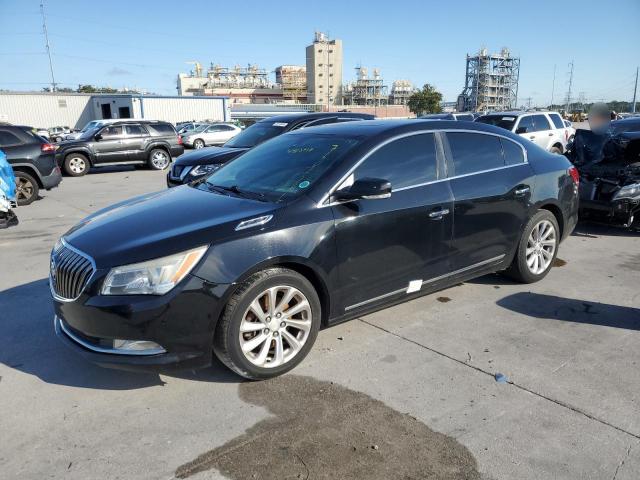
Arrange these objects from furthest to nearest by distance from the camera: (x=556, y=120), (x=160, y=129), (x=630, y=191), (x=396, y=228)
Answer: (x=160, y=129) → (x=556, y=120) → (x=630, y=191) → (x=396, y=228)

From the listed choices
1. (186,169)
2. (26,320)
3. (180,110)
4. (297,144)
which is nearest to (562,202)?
(297,144)

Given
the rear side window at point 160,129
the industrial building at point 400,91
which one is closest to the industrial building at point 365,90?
the industrial building at point 400,91

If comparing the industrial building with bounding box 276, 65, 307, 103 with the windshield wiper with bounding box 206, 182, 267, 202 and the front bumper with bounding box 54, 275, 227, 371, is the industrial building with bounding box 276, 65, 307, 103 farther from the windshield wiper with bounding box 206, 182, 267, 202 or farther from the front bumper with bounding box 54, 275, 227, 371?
the front bumper with bounding box 54, 275, 227, 371

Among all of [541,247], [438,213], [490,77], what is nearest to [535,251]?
[541,247]

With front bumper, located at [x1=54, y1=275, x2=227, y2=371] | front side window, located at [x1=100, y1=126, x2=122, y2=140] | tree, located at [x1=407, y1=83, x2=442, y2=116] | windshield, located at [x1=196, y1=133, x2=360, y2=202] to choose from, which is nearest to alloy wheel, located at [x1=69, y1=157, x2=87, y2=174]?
Result: front side window, located at [x1=100, y1=126, x2=122, y2=140]

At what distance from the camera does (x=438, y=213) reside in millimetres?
4023

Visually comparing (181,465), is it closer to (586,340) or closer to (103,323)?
(103,323)

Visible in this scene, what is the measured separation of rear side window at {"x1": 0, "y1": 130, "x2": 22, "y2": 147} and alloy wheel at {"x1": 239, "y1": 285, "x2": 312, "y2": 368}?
31.9ft

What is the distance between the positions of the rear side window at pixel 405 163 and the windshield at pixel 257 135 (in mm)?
5272

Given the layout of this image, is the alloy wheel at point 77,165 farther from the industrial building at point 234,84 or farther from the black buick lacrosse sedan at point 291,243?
the industrial building at point 234,84

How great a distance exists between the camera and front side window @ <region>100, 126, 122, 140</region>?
16.4 meters

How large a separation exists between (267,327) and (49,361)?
1741 millimetres

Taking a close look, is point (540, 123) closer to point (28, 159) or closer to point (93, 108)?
point (28, 159)

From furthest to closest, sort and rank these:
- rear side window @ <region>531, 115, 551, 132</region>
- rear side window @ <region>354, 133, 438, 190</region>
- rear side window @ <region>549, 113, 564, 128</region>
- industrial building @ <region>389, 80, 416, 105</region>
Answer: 1. industrial building @ <region>389, 80, 416, 105</region>
2. rear side window @ <region>549, 113, 564, 128</region>
3. rear side window @ <region>531, 115, 551, 132</region>
4. rear side window @ <region>354, 133, 438, 190</region>
